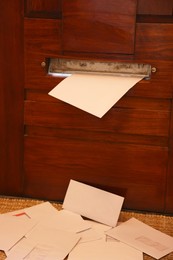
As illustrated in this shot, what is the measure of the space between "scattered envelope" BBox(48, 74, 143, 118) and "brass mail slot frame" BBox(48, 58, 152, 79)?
0.04 feet

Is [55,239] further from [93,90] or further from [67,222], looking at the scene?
[93,90]

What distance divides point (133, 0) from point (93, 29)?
0.35ft

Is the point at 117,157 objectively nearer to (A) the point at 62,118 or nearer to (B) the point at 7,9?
(A) the point at 62,118

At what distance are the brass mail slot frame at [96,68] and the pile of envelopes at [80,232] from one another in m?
0.27

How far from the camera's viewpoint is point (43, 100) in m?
0.98

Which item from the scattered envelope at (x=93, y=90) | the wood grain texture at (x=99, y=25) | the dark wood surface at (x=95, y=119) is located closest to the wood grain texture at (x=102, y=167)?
the dark wood surface at (x=95, y=119)

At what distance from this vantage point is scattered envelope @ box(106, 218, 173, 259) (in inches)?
34.0

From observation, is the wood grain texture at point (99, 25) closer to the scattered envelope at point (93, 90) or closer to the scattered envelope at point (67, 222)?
the scattered envelope at point (93, 90)

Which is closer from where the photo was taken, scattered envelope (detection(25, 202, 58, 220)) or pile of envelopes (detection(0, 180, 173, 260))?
pile of envelopes (detection(0, 180, 173, 260))

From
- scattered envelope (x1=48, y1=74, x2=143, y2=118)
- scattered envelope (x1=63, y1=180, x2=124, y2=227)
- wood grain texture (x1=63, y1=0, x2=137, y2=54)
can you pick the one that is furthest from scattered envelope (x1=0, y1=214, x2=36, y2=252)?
wood grain texture (x1=63, y1=0, x2=137, y2=54)

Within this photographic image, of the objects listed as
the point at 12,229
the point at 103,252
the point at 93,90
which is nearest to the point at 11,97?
the point at 93,90

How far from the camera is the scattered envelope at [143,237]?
86 cm

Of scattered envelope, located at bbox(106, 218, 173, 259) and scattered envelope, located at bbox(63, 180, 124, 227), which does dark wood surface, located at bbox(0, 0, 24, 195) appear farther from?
scattered envelope, located at bbox(106, 218, 173, 259)

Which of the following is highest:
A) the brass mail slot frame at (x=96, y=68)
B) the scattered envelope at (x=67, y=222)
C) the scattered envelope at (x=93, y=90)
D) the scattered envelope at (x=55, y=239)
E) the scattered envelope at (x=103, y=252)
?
the brass mail slot frame at (x=96, y=68)
